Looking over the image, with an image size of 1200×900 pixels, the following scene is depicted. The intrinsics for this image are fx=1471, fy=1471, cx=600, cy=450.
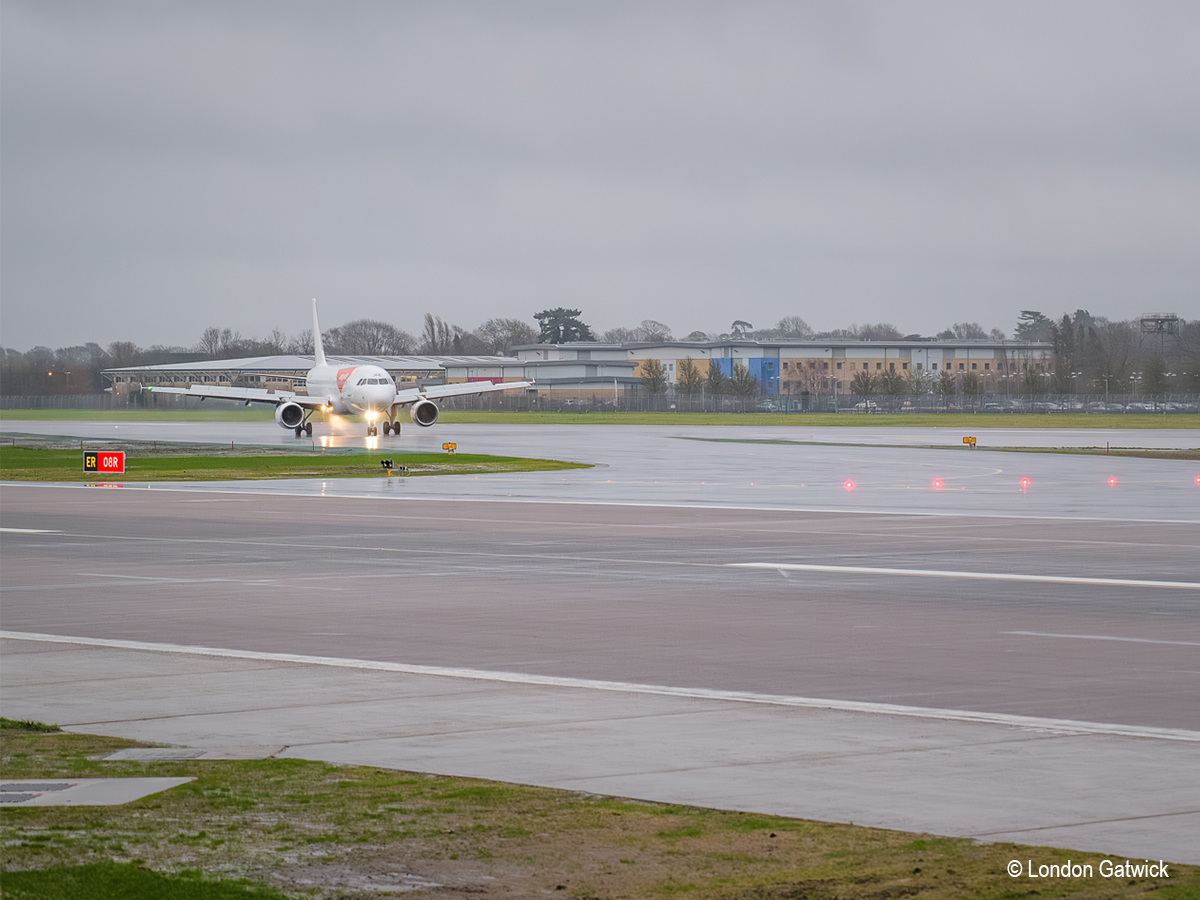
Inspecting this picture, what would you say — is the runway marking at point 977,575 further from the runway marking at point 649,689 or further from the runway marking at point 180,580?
the runway marking at point 649,689

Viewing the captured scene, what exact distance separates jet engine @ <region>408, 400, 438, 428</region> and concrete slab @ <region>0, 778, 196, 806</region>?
6770 centimetres

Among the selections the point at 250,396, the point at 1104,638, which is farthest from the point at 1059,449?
the point at 1104,638

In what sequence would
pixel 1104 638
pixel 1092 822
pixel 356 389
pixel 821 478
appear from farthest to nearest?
pixel 356 389
pixel 821 478
pixel 1104 638
pixel 1092 822

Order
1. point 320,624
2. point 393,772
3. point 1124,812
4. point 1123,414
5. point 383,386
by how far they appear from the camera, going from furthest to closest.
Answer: point 1123,414 → point 383,386 → point 320,624 → point 393,772 → point 1124,812

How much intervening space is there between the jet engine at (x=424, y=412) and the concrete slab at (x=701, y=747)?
63.6 m

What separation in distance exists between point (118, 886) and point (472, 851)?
1.63 metres

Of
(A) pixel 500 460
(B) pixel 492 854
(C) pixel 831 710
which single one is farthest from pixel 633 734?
(A) pixel 500 460

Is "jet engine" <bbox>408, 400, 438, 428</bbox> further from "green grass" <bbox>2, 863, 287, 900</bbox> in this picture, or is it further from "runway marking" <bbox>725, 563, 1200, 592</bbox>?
"green grass" <bbox>2, 863, 287, 900</bbox>

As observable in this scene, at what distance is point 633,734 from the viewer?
10203 millimetres

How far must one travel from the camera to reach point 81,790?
834 cm

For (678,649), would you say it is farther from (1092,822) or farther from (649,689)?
(1092,822)

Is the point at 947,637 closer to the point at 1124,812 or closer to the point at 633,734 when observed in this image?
the point at 633,734

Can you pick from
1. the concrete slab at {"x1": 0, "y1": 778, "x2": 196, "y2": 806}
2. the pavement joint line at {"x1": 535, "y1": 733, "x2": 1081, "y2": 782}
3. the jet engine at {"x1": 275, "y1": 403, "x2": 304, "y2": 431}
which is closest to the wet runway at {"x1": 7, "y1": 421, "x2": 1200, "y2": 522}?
the jet engine at {"x1": 275, "y1": 403, "x2": 304, "y2": 431}

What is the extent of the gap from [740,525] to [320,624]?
1468cm
